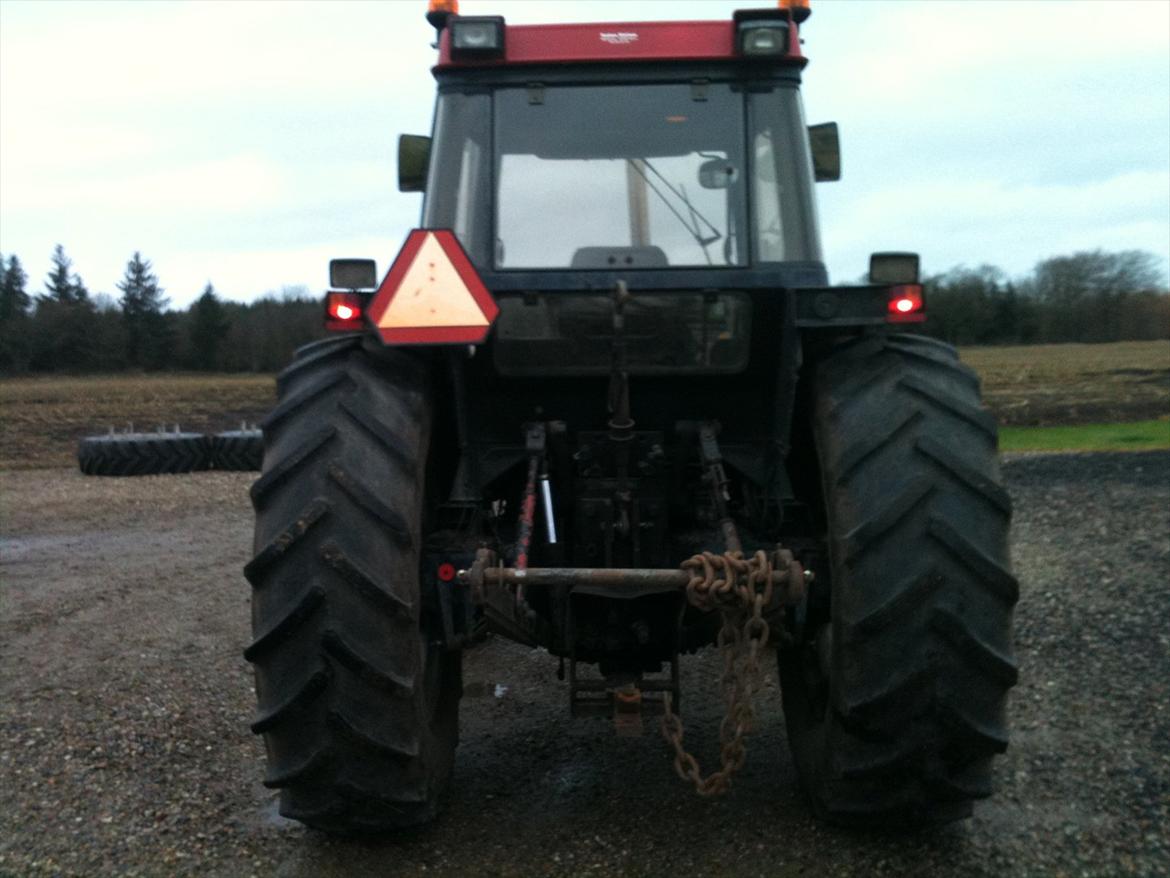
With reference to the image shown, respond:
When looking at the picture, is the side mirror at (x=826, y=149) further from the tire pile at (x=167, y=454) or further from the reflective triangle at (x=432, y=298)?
the tire pile at (x=167, y=454)

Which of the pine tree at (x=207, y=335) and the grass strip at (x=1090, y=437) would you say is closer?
the grass strip at (x=1090, y=437)

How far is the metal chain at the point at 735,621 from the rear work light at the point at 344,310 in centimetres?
149

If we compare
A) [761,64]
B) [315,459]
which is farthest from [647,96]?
[315,459]

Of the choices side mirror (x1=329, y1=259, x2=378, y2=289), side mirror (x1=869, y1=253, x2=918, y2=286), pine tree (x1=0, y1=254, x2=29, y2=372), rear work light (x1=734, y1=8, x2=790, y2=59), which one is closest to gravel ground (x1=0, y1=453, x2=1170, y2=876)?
side mirror (x1=329, y1=259, x2=378, y2=289)

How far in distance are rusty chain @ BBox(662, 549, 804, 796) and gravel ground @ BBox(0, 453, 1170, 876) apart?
684mm

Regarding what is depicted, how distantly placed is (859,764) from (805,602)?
1.72 feet

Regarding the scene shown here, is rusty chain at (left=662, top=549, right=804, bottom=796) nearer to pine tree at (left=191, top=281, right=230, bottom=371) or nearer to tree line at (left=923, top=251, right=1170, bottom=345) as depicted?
tree line at (left=923, top=251, right=1170, bottom=345)

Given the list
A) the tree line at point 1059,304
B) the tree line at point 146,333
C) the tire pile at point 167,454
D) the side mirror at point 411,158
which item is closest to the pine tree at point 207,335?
the tree line at point 146,333

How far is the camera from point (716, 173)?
443cm

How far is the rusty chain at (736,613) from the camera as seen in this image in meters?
3.31

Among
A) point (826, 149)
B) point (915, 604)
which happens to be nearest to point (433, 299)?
point (915, 604)

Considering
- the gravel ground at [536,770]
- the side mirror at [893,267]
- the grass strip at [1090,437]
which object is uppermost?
the side mirror at [893,267]

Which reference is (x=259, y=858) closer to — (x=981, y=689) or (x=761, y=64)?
(x=981, y=689)

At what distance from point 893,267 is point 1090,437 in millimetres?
17987
